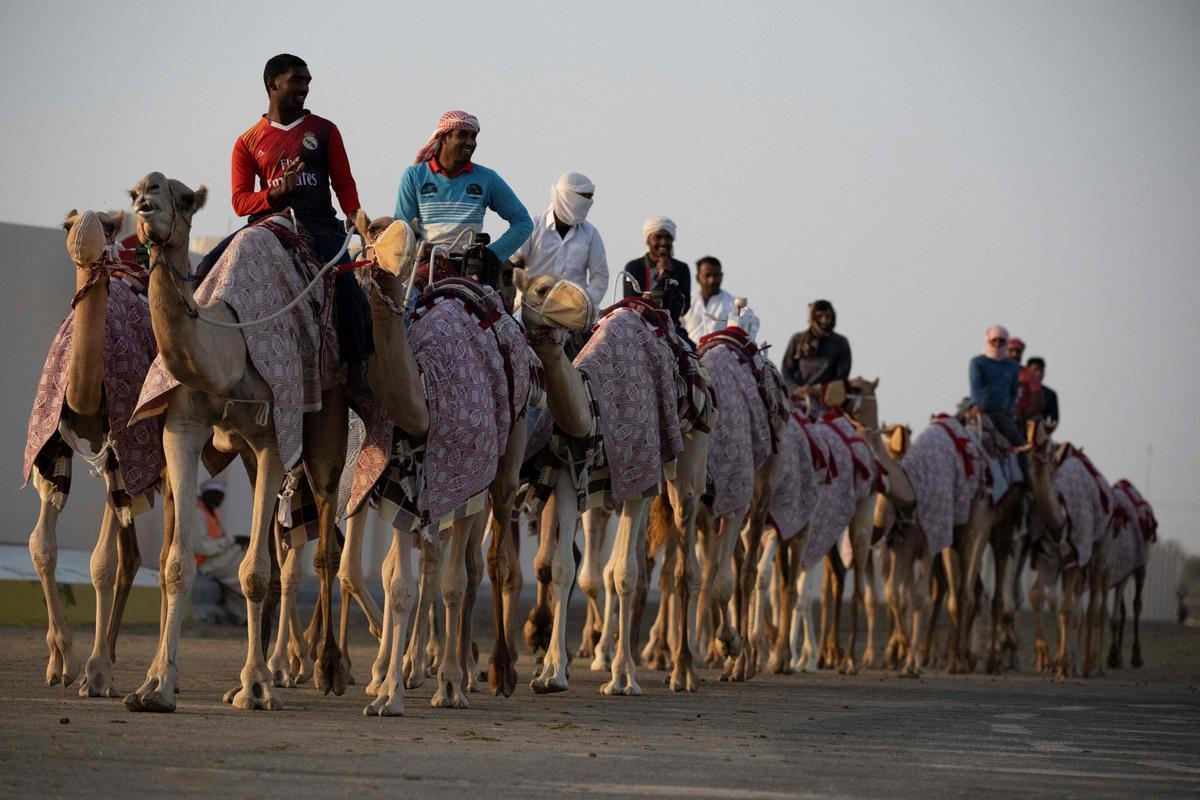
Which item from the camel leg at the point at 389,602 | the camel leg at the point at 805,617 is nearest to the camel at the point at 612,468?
the camel leg at the point at 389,602

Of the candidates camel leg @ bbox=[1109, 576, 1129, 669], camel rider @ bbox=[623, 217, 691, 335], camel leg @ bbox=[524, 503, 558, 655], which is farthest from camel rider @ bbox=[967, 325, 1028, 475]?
camel leg @ bbox=[524, 503, 558, 655]

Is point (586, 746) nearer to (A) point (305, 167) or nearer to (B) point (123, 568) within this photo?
(B) point (123, 568)

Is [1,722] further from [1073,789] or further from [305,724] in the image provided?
[1073,789]

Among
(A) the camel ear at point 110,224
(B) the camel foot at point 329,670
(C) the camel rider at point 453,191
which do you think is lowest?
(B) the camel foot at point 329,670

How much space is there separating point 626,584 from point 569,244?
8.30 feet

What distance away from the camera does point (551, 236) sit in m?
13.2

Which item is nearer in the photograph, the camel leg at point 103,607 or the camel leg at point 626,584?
the camel leg at point 103,607

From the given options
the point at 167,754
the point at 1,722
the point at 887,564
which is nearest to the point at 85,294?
the point at 1,722

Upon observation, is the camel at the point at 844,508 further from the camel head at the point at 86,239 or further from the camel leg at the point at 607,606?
the camel head at the point at 86,239

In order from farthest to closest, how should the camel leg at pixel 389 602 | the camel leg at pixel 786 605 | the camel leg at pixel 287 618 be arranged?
the camel leg at pixel 786 605, the camel leg at pixel 287 618, the camel leg at pixel 389 602

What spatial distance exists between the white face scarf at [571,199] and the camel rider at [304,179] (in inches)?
113

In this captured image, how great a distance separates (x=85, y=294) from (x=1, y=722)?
2716 millimetres

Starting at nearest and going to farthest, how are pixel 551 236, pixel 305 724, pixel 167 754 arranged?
pixel 167 754
pixel 305 724
pixel 551 236

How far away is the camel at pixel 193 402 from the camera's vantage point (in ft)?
28.3
